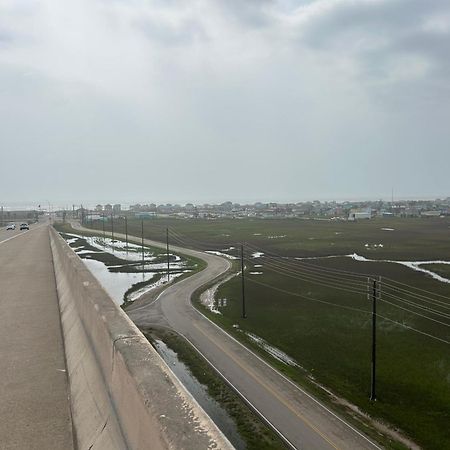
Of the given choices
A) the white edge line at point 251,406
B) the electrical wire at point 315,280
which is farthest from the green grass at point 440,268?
the white edge line at point 251,406

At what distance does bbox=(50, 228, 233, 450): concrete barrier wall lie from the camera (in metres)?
3.51

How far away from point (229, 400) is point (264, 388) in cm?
225

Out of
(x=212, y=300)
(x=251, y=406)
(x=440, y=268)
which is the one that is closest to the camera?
(x=251, y=406)

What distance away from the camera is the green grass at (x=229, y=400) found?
61.9 ft

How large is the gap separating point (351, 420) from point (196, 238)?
92592 mm

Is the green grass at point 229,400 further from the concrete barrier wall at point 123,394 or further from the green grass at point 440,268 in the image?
the green grass at point 440,268

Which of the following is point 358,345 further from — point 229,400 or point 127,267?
point 127,267

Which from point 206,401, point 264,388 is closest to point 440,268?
point 264,388

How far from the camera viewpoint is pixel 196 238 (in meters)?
112

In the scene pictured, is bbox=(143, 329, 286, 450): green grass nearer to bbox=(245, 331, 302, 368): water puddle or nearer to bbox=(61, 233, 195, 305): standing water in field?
bbox=(245, 331, 302, 368): water puddle

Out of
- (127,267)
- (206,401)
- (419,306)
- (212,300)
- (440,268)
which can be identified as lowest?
(206,401)

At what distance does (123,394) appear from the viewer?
16.1 feet

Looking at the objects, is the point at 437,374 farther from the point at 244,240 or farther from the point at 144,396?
the point at 244,240

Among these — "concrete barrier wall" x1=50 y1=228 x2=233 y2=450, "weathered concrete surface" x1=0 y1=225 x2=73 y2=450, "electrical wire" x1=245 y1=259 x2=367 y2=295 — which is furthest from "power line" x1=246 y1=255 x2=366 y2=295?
"concrete barrier wall" x1=50 y1=228 x2=233 y2=450
